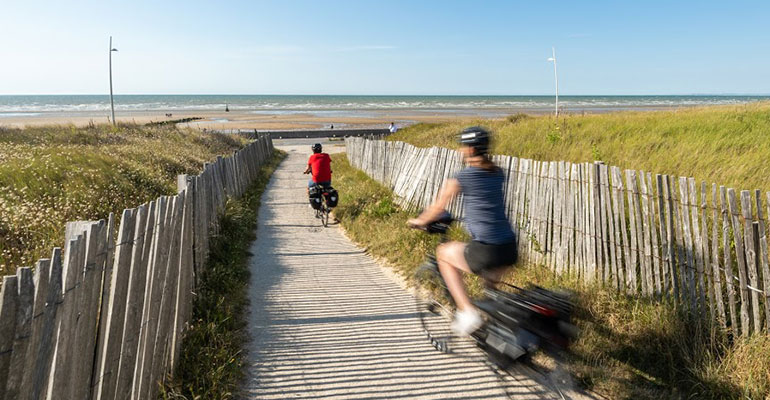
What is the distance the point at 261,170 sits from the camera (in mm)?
19719

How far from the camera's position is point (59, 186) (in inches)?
343

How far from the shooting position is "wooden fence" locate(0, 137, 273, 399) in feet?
6.75

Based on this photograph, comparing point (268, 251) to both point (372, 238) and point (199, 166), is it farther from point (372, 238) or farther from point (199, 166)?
point (199, 166)

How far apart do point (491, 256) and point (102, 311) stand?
2630 millimetres

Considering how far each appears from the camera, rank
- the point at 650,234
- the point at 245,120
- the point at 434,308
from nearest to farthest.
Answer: the point at 650,234 → the point at 434,308 → the point at 245,120

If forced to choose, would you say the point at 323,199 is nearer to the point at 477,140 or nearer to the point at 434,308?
the point at 434,308

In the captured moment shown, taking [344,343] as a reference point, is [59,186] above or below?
above

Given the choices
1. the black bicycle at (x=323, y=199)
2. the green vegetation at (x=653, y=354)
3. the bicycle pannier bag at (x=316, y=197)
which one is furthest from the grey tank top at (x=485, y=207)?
the bicycle pannier bag at (x=316, y=197)

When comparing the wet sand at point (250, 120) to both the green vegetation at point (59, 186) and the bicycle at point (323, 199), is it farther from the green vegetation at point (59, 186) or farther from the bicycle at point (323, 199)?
the bicycle at point (323, 199)

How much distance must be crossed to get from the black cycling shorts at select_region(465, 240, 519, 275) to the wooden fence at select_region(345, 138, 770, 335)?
1419mm

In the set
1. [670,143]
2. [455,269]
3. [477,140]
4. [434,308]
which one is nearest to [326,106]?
[670,143]

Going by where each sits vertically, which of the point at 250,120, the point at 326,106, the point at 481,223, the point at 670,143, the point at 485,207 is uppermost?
the point at 326,106

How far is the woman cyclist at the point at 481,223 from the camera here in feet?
13.2

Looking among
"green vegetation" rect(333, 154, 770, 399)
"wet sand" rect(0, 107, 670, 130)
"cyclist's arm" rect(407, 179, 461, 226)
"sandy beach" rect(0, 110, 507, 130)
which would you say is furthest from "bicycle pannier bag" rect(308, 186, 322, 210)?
"sandy beach" rect(0, 110, 507, 130)
